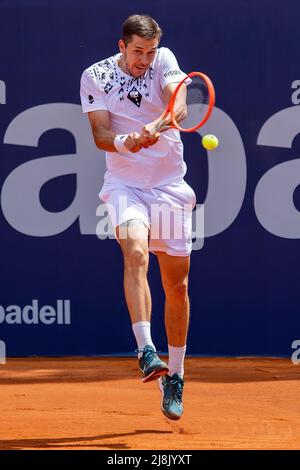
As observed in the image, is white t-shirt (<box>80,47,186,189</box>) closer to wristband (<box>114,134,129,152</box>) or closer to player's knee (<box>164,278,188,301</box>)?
wristband (<box>114,134,129,152</box>)

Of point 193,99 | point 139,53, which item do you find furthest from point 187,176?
point 139,53

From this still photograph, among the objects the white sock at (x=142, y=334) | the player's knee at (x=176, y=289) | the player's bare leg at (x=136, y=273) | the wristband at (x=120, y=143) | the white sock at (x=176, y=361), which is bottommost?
the white sock at (x=176, y=361)

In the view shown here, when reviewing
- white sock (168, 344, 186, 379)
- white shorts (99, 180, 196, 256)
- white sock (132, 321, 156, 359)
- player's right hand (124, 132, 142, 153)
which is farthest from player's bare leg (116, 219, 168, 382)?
white sock (168, 344, 186, 379)

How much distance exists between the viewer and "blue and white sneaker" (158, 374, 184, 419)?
545cm

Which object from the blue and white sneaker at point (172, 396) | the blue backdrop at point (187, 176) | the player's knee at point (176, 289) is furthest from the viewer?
the blue backdrop at point (187, 176)

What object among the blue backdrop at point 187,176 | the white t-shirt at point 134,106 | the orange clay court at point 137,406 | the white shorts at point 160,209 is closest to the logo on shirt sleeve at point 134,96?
the white t-shirt at point 134,106

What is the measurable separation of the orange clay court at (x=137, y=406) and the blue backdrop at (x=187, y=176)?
39 centimetres

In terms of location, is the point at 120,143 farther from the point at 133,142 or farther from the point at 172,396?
the point at 172,396

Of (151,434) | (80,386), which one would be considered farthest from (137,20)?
(80,386)

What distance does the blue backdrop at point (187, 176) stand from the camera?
8.08 m

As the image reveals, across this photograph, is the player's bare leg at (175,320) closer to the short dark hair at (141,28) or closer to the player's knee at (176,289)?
the player's knee at (176,289)

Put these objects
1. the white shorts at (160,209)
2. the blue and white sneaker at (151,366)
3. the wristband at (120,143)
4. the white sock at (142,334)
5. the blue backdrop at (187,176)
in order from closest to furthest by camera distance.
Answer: the blue and white sneaker at (151,366)
the white sock at (142,334)
the wristband at (120,143)
the white shorts at (160,209)
the blue backdrop at (187,176)

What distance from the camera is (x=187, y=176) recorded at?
814cm
